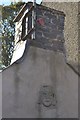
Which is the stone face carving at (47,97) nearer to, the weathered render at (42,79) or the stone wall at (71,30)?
the weathered render at (42,79)

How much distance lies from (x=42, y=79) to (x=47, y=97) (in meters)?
0.51

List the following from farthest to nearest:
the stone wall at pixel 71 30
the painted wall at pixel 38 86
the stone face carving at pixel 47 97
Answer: the stone wall at pixel 71 30, the stone face carving at pixel 47 97, the painted wall at pixel 38 86

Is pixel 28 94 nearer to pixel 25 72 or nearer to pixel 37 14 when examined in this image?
pixel 25 72

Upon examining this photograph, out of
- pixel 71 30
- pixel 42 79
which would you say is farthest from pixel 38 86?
pixel 71 30

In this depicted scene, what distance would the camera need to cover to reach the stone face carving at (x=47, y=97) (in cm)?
875

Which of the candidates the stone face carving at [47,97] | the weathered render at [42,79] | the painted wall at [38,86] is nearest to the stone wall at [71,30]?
the weathered render at [42,79]

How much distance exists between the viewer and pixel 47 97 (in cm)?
884

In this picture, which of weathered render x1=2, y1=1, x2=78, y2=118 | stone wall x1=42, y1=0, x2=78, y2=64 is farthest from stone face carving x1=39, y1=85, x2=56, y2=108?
stone wall x1=42, y1=0, x2=78, y2=64

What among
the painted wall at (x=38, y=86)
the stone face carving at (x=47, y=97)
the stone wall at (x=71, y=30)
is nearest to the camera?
the painted wall at (x=38, y=86)

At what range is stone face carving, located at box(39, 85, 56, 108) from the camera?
875 centimetres

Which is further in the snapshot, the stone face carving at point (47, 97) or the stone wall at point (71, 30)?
the stone wall at point (71, 30)

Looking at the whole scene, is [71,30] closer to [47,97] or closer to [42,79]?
[42,79]

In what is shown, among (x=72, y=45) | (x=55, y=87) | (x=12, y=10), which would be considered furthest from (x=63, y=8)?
(x=55, y=87)

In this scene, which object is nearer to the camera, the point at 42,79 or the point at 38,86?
the point at 38,86
